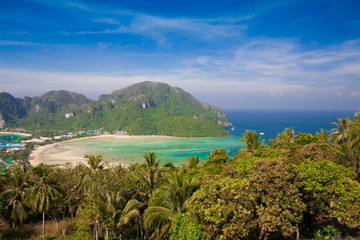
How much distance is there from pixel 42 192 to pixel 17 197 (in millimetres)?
4179

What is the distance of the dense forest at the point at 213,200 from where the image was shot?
9.93m

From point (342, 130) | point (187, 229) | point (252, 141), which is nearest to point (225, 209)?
point (187, 229)

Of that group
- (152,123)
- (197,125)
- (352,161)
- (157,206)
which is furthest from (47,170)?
(152,123)

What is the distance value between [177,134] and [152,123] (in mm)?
39008

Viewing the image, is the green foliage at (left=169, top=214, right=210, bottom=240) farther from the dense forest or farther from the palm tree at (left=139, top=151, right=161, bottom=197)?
the palm tree at (left=139, top=151, right=161, bottom=197)

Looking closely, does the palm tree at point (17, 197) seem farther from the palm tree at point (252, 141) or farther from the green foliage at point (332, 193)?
the green foliage at point (332, 193)

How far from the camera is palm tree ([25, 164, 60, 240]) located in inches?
680

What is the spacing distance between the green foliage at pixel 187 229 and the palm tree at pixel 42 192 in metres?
11.1

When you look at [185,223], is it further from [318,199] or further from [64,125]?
[64,125]

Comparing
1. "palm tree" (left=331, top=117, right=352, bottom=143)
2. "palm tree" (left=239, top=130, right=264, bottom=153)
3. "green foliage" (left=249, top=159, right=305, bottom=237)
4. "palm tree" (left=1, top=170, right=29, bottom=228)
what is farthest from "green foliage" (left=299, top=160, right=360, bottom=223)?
"palm tree" (left=1, top=170, right=29, bottom=228)

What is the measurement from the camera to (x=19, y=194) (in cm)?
1950

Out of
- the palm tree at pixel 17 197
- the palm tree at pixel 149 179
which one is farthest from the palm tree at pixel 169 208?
the palm tree at pixel 17 197

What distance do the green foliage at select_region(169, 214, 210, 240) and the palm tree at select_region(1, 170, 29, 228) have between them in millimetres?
15135

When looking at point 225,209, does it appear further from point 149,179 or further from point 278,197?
point 149,179
